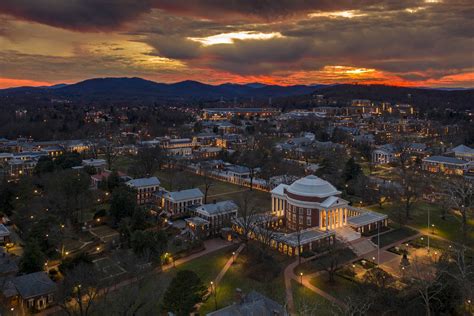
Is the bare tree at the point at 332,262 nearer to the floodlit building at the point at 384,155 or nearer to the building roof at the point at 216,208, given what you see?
the building roof at the point at 216,208

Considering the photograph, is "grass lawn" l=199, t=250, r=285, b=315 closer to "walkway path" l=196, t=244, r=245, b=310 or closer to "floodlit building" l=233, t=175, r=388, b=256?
"walkway path" l=196, t=244, r=245, b=310

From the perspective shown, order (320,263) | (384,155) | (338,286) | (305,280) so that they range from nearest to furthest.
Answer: (338,286), (305,280), (320,263), (384,155)

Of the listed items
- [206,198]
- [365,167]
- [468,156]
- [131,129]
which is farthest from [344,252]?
[131,129]

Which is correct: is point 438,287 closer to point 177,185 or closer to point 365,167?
point 177,185

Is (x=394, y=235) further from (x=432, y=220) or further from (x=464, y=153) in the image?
(x=464, y=153)

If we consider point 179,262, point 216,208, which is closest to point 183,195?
point 216,208

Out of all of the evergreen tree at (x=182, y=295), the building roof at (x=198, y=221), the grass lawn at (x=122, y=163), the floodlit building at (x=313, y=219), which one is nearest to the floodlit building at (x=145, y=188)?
the building roof at (x=198, y=221)
